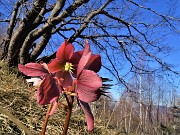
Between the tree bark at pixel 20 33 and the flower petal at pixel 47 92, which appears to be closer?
the flower petal at pixel 47 92

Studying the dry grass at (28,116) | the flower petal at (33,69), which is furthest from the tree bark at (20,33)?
the flower petal at (33,69)

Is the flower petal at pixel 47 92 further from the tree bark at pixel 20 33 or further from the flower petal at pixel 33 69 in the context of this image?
the tree bark at pixel 20 33

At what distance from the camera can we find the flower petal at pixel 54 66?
1.29 ft

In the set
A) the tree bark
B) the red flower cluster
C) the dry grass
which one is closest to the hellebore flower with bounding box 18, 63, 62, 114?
the red flower cluster

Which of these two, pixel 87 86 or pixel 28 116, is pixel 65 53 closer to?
pixel 87 86

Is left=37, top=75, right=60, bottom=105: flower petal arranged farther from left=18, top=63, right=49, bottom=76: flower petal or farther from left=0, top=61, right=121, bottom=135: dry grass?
left=0, top=61, right=121, bottom=135: dry grass

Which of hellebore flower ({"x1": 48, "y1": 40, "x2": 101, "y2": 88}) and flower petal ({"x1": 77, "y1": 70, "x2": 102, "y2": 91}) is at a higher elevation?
hellebore flower ({"x1": 48, "y1": 40, "x2": 101, "y2": 88})

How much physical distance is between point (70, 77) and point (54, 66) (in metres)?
0.03

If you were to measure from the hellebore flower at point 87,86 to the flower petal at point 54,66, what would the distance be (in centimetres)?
4

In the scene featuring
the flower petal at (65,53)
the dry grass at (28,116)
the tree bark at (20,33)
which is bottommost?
the dry grass at (28,116)

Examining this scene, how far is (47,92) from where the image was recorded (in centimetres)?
37

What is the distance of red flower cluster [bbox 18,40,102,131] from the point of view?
36 centimetres

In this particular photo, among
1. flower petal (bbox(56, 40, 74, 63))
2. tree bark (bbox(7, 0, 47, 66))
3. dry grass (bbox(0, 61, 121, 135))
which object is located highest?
tree bark (bbox(7, 0, 47, 66))

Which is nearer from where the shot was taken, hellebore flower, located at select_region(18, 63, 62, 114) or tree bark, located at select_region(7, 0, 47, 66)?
hellebore flower, located at select_region(18, 63, 62, 114)
